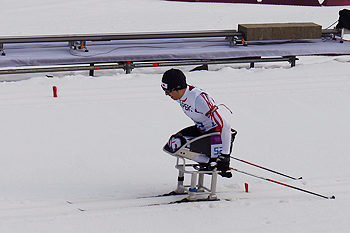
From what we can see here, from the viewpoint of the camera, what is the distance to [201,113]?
17.0 feet

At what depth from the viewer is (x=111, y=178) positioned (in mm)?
6164

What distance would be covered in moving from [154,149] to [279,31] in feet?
18.5

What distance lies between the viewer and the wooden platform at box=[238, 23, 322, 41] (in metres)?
11.3

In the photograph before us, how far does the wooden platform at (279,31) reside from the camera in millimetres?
11320

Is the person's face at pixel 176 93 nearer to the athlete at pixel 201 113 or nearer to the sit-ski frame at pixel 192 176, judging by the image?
the athlete at pixel 201 113

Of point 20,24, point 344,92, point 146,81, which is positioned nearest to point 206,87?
point 146,81

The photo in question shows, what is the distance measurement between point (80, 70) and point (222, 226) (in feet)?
20.2

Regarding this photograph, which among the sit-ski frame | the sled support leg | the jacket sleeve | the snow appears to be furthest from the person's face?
the snow

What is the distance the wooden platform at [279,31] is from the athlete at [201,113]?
6399mm

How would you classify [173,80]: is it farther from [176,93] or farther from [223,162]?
[223,162]

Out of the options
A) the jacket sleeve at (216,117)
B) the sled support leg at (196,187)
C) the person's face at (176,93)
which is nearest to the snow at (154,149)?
the sled support leg at (196,187)

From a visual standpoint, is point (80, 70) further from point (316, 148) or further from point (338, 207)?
point (338, 207)

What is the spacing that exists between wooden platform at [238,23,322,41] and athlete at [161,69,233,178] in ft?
21.0

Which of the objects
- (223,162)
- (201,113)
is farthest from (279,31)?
(223,162)
